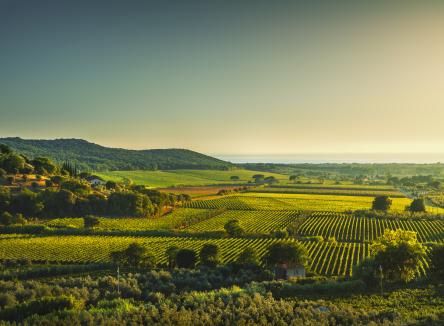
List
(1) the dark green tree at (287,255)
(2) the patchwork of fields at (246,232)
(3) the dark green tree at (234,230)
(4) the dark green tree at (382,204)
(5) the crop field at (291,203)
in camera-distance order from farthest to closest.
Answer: (5) the crop field at (291,203) < (4) the dark green tree at (382,204) < (3) the dark green tree at (234,230) < (2) the patchwork of fields at (246,232) < (1) the dark green tree at (287,255)

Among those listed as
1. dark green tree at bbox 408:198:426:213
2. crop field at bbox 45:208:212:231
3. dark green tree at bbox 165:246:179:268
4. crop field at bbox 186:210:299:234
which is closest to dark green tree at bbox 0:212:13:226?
crop field at bbox 45:208:212:231

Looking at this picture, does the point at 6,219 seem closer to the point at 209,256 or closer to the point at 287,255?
the point at 209,256

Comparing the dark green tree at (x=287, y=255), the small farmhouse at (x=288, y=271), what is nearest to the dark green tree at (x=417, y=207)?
the dark green tree at (x=287, y=255)

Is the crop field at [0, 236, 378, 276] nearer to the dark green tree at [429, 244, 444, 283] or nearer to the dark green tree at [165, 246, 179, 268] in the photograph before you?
the dark green tree at [165, 246, 179, 268]

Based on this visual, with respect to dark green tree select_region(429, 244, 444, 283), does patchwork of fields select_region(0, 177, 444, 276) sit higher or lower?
lower

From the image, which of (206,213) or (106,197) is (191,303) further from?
(106,197)

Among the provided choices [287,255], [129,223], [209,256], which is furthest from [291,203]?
[287,255]

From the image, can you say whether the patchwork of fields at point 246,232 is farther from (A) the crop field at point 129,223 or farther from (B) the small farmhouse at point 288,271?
(B) the small farmhouse at point 288,271
